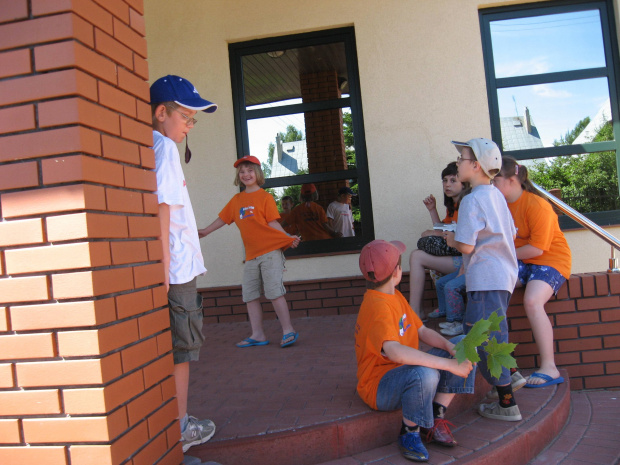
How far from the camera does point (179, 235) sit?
2287 mm

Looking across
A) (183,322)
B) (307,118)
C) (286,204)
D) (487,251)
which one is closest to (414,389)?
(487,251)

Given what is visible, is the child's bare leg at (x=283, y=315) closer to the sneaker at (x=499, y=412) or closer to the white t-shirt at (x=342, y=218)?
the white t-shirt at (x=342, y=218)

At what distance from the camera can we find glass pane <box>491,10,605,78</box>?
5.46 meters

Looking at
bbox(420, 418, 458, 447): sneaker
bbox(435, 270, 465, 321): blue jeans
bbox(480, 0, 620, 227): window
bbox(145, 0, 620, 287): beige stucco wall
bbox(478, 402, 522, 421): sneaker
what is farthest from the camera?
bbox(480, 0, 620, 227): window

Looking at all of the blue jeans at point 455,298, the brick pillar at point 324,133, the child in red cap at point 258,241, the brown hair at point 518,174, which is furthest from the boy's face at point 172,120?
the brick pillar at point 324,133

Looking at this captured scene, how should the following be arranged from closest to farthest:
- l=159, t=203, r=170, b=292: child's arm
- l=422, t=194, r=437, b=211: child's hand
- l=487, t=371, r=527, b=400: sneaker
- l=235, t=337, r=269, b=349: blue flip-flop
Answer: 1. l=159, t=203, r=170, b=292: child's arm
2. l=487, t=371, r=527, b=400: sneaker
3. l=235, t=337, r=269, b=349: blue flip-flop
4. l=422, t=194, r=437, b=211: child's hand

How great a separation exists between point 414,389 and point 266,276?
7.24 ft

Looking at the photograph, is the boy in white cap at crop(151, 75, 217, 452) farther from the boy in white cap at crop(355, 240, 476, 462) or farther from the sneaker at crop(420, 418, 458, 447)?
the sneaker at crop(420, 418, 458, 447)

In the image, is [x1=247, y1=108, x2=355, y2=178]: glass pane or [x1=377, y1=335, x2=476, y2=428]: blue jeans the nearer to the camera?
[x1=377, y1=335, x2=476, y2=428]: blue jeans

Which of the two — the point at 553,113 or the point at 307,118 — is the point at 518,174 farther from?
the point at 307,118

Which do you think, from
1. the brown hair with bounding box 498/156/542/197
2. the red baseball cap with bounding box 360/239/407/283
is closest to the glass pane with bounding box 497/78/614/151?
the brown hair with bounding box 498/156/542/197

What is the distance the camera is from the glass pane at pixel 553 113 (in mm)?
5484

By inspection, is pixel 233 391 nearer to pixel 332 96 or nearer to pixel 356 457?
pixel 356 457

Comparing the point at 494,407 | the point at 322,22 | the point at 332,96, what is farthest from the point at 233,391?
the point at 322,22
